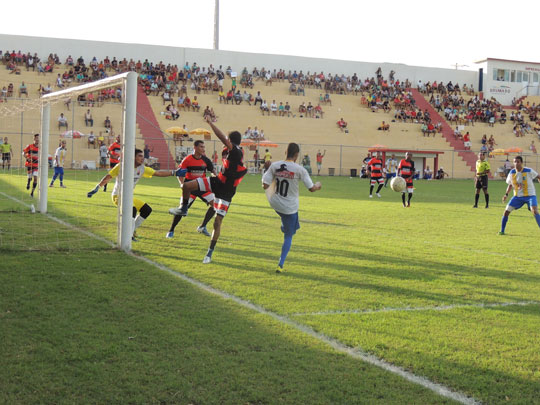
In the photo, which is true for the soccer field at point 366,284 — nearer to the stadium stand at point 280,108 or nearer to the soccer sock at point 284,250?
the soccer sock at point 284,250

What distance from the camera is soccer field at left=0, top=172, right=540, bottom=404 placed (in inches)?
171

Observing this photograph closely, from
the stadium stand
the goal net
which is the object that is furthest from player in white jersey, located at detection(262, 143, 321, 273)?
the stadium stand

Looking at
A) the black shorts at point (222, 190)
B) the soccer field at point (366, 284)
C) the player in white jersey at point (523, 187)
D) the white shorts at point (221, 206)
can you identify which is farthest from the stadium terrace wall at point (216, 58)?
the white shorts at point (221, 206)

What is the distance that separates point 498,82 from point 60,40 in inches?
1643

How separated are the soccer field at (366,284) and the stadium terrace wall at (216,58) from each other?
1378 inches

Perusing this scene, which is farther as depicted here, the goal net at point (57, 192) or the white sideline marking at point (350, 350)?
the goal net at point (57, 192)

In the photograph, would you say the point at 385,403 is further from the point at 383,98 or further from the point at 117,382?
the point at 383,98

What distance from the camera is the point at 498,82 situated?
191 ft

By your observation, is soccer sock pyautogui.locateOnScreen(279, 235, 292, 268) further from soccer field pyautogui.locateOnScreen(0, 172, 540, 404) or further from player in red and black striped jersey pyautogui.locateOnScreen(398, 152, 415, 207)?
player in red and black striped jersey pyautogui.locateOnScreen(398, 152, 415, 207)

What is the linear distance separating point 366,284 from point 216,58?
151 feet

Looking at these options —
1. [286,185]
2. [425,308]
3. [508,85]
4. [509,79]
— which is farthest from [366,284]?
[509,79]

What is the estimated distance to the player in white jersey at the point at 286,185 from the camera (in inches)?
307

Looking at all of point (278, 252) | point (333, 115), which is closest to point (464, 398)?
point (278, 252)

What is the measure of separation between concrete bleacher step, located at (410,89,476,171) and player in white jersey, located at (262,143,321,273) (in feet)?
130
